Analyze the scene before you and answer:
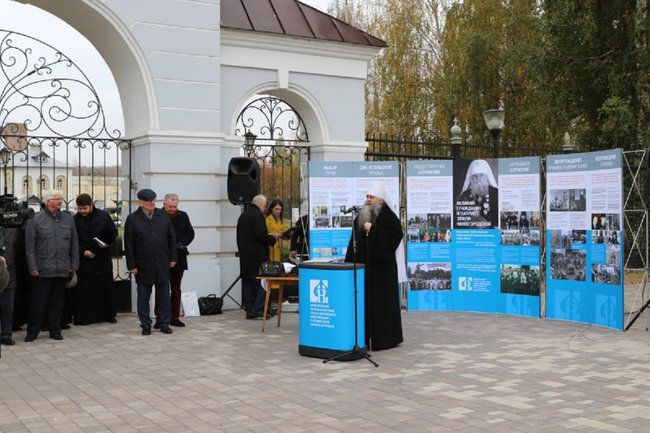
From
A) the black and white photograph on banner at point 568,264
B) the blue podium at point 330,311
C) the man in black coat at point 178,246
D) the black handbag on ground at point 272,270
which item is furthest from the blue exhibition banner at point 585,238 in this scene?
the man in black coat at point 178,246

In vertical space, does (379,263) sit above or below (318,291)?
above

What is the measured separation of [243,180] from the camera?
1103 cm

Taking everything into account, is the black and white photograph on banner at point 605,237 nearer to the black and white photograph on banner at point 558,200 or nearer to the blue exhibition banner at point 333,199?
the black and white photograph on banner at point 558,200

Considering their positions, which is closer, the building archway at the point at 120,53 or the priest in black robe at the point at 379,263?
the priest in black robe at the point at 379,263

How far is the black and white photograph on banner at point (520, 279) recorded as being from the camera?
10.8 m

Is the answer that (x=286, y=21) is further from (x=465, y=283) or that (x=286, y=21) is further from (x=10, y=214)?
(x=10, y=214)

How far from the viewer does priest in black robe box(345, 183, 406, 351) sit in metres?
8.33

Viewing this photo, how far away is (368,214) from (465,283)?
3.50 metres

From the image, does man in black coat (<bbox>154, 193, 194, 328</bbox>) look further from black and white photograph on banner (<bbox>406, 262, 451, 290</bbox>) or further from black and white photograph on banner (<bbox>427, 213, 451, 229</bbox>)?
black and white photograph on banner (<bbox>427, 213, 451, 229</bbox>)

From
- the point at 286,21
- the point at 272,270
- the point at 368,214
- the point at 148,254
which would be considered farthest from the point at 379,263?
the point at 286,21

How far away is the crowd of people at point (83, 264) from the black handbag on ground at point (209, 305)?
2.59 feet

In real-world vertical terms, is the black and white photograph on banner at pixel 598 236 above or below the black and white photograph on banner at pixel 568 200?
below

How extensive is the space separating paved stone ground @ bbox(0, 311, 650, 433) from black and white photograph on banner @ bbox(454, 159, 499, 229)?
6.55 ft

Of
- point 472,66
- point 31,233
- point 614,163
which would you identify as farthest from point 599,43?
point 31,233
